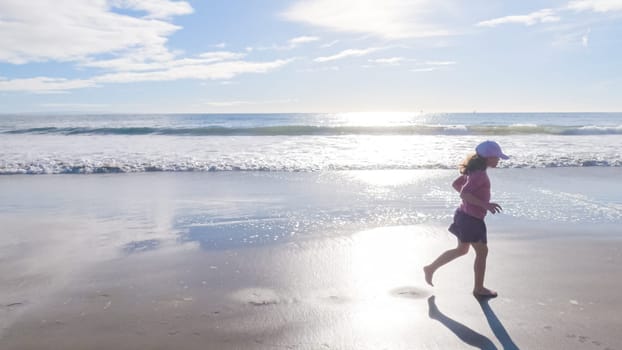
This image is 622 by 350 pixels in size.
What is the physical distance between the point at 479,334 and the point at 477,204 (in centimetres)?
107

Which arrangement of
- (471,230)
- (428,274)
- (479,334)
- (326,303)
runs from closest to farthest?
(479,334), (326,303), (471,230), (428,274)

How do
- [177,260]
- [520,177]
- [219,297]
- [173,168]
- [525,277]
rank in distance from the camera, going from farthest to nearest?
1. [173,168]
2. [520,177]
3. [177,260]
4. [525,277]
5. [219,297]

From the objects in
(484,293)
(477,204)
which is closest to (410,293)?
(484,293)

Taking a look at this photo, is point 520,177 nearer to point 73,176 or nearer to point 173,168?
point 173,168

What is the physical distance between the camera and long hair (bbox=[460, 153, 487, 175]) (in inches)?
163

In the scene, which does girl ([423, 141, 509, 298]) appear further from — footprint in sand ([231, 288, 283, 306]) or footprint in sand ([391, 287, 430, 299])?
footprint in sand ([231, 288, 283, 306])

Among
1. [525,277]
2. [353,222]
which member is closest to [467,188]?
[525,277]

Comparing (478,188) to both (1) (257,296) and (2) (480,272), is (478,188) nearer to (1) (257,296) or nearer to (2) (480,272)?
(2) (480,272)

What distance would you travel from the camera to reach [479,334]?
348 cm

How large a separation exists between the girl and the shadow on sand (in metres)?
0.29

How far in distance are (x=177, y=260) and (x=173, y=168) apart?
788cm

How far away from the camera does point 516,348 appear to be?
329cm

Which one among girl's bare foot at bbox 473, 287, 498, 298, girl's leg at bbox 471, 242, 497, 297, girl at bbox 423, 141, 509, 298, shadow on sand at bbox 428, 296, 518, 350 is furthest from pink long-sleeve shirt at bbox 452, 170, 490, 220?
shadow on sand at bbox 428, 296, 518, 350

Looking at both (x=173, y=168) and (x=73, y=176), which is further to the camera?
(x=173, y=168)
